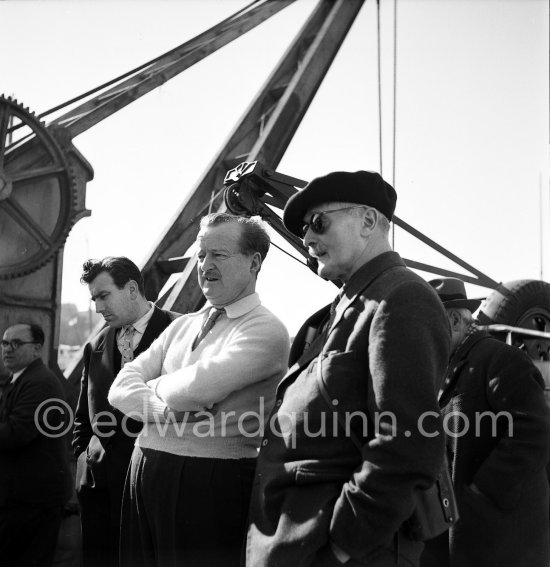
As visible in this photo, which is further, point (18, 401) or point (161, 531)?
Answer: point (18, 401)

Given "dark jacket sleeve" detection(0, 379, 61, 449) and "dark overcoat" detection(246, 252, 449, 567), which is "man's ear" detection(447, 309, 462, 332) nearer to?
"dark overcoat" detection(246, 252, 449, 567)

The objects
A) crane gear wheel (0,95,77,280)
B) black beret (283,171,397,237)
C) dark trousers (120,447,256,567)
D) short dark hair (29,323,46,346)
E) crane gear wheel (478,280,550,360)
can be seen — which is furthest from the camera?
crane gear wheel (478,280,550,360)

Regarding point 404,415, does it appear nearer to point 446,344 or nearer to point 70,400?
point 446,344

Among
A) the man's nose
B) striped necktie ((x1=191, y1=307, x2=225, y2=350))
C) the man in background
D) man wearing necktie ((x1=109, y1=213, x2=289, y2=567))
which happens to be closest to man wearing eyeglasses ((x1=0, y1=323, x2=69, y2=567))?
man wearing necktie ((x1=109, y1=213, x2=289, y2=567))

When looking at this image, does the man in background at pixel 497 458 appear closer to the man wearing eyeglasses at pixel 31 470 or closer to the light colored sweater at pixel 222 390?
the light colored sweater at pixel 222 390

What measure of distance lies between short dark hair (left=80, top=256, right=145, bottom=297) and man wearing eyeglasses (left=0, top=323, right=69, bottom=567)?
3.20ft

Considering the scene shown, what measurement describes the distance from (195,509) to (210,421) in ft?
0.88

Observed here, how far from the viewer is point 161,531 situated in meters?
2.21

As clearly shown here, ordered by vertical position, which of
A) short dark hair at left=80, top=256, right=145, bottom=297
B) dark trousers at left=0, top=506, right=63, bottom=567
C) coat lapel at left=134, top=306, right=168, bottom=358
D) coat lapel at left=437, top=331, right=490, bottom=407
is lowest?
dark trousers at left=0, top=506, right=63, bottom=567

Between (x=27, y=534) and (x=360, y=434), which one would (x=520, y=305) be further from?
(x=360, y=434)

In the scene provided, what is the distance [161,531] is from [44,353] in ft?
10.1

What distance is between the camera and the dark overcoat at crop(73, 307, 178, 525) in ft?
9.75

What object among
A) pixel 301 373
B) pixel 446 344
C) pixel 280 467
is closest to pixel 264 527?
pixel 280 467

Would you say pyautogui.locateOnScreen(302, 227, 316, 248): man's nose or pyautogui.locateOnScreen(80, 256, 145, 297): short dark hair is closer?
pyautogui.locateOnScreen(302, 227, 316, 248): man's nose
